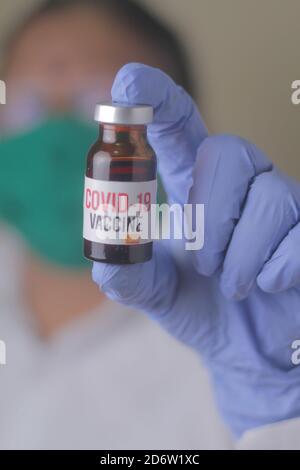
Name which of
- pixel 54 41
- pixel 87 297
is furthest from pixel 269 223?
pixel 54 41

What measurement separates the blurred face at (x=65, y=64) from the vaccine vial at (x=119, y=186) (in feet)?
0.57

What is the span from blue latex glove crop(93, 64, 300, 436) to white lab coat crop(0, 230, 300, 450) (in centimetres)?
4

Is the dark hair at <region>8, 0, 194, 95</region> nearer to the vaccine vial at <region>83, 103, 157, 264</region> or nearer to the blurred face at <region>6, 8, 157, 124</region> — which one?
the blurred face at <region>6, 8, 157, 124</region>

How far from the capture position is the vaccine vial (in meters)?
0.82

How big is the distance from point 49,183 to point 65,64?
7.4 inches

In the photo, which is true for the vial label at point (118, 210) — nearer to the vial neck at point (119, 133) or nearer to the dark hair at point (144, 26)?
the vial neck at point (119, 133)

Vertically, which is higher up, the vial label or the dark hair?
the dark hair

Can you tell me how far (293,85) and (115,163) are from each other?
378 millimetres

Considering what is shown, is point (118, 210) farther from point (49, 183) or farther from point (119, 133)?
point (49, 183)

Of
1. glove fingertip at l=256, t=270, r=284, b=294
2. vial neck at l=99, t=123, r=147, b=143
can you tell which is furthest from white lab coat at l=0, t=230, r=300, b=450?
vial neck at l=99, t=123, r=147, b=143

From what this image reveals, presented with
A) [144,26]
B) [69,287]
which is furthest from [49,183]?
[144,26]

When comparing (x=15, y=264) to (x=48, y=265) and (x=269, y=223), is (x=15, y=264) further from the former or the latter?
(x=269, y=223)

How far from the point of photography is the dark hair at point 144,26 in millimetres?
991

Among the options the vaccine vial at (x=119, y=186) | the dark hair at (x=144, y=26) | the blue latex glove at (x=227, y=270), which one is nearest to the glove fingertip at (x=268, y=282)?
the blue latex glove at (x=227, y=270)
